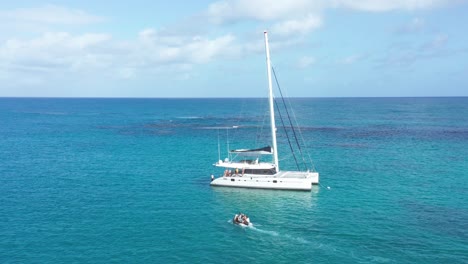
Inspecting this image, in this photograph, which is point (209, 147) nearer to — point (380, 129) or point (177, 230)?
point (177, 230)

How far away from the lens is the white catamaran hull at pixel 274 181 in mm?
56562

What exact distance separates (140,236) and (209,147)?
2173 inches

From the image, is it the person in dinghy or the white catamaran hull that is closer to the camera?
the person in dinghy

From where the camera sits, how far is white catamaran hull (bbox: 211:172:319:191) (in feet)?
186

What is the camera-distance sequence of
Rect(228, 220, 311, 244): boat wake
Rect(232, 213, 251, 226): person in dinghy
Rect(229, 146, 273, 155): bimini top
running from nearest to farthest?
Rect(228, 220, 311, 244): boat wake
Rect(232, 213, 251, 226): person in dinghy
Rect(229, 146, 273, 155): bimini top

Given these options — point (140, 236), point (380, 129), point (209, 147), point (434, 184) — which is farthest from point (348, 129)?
point (140, 236)

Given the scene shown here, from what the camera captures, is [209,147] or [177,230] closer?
[177,230]

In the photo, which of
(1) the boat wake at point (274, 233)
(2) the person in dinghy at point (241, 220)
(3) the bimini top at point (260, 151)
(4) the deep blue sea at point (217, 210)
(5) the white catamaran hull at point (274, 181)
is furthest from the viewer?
(3) the bimini top at point (260, 151)

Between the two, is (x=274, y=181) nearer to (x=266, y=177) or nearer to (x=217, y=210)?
(x=266, y=177)

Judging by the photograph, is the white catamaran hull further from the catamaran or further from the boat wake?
the boat wake

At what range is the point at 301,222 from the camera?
4478 centimetres

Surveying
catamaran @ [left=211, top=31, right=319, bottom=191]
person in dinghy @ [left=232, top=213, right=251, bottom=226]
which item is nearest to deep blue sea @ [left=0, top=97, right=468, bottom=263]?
person in dinghy @ [left=232, top=213, right=251, bottom=226]

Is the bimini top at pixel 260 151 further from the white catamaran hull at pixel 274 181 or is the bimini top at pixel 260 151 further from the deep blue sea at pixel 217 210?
the deep blue sea at pixel 217 210

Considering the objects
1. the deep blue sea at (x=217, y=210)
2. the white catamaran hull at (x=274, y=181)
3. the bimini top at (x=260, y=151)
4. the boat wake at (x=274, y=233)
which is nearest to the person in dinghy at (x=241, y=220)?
the boat wake at (x=274, y=233)
